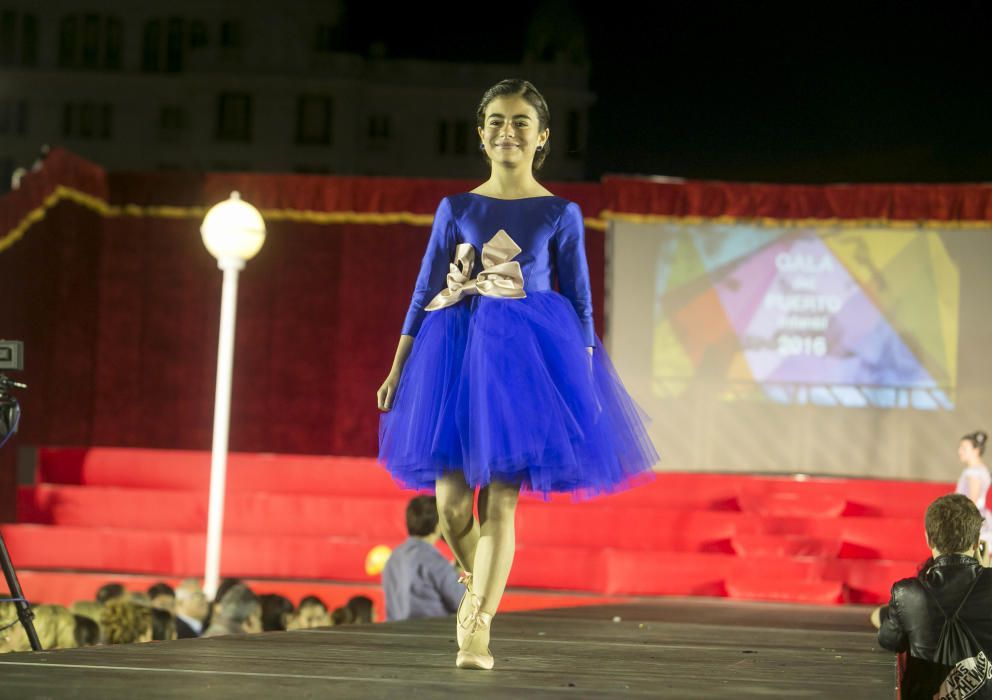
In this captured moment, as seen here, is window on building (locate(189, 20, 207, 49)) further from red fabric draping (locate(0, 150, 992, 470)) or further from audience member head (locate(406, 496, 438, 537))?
audience member head (locate(406, 496, 438, 537))

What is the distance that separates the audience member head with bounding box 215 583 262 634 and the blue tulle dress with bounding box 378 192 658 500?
83.3 inches

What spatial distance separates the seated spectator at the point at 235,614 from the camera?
14.2 ft

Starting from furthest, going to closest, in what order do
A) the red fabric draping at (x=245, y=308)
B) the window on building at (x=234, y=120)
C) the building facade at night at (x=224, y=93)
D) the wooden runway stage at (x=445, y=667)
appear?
the window on building at (x=234, y=120), the building facade at night at (x=224, y=93), the red fabric draping at (x=245, y=308), the wooden runway stage at (x=445, y=667)

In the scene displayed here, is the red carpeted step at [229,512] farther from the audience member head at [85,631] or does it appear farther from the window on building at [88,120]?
the window on building at [88,120]

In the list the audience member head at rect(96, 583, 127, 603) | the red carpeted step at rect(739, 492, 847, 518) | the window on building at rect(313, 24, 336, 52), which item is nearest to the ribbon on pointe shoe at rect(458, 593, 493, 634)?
the audience member head at rect(96, 583, 127, 603)

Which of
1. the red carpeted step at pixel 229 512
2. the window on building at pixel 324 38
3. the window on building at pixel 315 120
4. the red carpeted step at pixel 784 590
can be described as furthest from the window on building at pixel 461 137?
the red carpeted step at pixel 784 590

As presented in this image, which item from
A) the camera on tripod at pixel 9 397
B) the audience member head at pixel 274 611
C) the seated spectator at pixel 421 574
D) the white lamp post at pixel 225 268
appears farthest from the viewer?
the white lamp post at pixel 225 268

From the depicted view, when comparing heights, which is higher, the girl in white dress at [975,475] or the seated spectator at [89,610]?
the girl in white dress at [975,475]

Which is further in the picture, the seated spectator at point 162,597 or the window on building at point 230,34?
the window on building at point 230,34

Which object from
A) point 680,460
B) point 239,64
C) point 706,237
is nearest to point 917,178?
point 706,237

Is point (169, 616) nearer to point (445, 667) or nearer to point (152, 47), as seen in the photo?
point (445, 667)

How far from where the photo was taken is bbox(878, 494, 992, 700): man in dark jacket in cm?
266

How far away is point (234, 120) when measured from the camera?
2233 centimetres

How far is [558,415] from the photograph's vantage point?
2.30 metres
